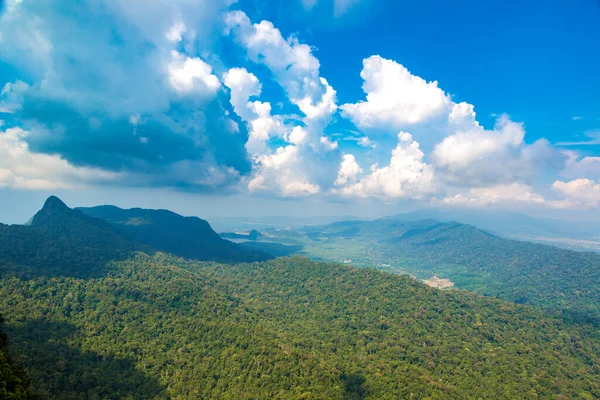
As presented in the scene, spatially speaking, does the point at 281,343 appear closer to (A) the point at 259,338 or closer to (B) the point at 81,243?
(A) the point at 259,338

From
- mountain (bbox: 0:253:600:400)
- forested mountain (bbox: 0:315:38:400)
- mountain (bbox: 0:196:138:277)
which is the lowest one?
mountain (bbox: 0:253:600:400)

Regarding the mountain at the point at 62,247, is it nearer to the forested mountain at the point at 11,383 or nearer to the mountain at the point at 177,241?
the mountain at the point at 177,241

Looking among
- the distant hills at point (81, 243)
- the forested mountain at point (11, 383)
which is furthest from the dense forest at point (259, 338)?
the distant hills at point (81, 243)

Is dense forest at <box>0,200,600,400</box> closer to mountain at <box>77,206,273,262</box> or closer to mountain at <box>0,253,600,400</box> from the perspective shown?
mountain at <box>0,253,600,400</box>

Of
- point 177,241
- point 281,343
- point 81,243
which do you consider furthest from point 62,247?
point 177,241

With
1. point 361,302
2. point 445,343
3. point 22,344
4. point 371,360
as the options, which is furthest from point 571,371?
point 22,344

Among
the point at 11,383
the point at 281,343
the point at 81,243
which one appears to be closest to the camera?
the point at 11,383

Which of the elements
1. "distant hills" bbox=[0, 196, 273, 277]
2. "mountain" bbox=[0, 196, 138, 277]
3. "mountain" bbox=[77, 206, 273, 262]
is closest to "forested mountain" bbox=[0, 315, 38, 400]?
"mountain" bbox=[0, 196, 138, 277]

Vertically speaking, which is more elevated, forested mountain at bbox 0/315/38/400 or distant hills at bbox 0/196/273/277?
distant hills at bbox 0/196/273/277

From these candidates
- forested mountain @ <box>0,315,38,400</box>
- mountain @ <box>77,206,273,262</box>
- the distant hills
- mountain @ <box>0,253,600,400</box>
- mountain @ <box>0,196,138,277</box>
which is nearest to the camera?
forested mountain @ <box>0,315,38,400</box>

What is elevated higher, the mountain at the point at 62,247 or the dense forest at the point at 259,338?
the mountain at the point at 62,247
